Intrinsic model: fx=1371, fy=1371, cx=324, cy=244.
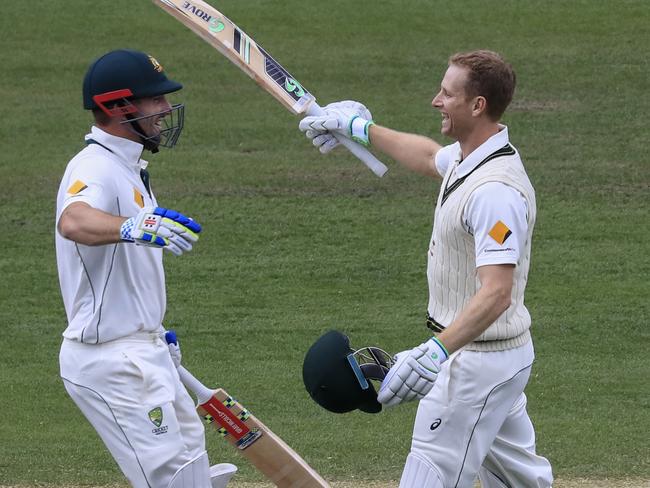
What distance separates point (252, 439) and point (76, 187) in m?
1.45

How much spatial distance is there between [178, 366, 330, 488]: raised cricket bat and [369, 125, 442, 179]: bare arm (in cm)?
128

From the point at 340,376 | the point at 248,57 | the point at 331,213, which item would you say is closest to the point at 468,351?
the point at 340,376

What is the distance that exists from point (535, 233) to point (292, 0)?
273 inches

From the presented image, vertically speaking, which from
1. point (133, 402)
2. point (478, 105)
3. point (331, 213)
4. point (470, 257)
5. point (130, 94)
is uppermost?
point (130, 94)

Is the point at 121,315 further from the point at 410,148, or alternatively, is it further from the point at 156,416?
the point at 410,148

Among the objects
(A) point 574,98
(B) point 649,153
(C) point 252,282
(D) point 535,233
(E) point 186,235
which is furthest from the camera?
(A) point 574,98

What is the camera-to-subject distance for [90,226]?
15.3ft

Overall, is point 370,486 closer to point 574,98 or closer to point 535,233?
point 535,233

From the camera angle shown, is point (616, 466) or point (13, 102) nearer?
point (616, 466)

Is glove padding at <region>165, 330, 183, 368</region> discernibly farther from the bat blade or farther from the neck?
the neck

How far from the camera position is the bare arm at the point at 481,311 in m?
4.73

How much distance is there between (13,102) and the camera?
1434cm

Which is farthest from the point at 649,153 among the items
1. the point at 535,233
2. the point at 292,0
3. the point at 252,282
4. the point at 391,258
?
the point at 292,0

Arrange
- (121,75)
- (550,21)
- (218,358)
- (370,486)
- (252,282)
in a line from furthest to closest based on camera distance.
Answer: (550,21), (252,282), (218,358), (370,486), (121,75)
